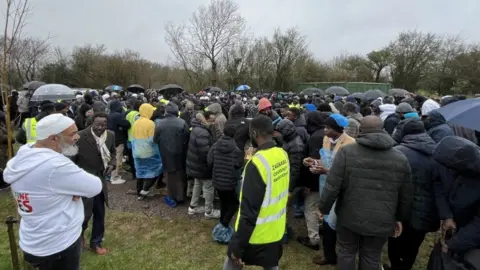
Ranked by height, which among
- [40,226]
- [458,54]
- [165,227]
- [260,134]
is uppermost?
[458,54]

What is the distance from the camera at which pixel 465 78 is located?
29.5 metres

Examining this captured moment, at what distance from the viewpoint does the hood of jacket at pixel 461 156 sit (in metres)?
2.33

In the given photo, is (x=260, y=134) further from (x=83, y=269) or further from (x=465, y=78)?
(x=465, y=78)

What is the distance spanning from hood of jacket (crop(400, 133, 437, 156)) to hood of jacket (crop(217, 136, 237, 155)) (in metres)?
2.32

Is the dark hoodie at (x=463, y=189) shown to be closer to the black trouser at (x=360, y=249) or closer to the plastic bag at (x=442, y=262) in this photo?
the plastic bag at (x=442, y=262)

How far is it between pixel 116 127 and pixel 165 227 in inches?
124

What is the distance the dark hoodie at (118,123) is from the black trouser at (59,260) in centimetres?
487

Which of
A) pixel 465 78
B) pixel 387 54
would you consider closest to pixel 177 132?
pixel 465 78

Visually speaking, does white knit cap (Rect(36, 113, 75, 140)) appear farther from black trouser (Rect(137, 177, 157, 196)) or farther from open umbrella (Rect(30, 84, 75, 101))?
open umbrella (Rect(30, 84, 75, 101))

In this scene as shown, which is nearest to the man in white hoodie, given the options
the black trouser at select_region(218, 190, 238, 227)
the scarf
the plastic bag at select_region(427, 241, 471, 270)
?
the scarf

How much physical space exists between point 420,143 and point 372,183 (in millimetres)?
916

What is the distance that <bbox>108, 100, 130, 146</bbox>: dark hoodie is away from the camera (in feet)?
23.0

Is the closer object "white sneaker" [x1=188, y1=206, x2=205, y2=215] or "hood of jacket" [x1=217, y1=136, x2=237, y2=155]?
A: "hood of jacket" [x1=217, y1=136, x2=237, y2=155]

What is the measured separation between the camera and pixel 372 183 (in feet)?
8.94
